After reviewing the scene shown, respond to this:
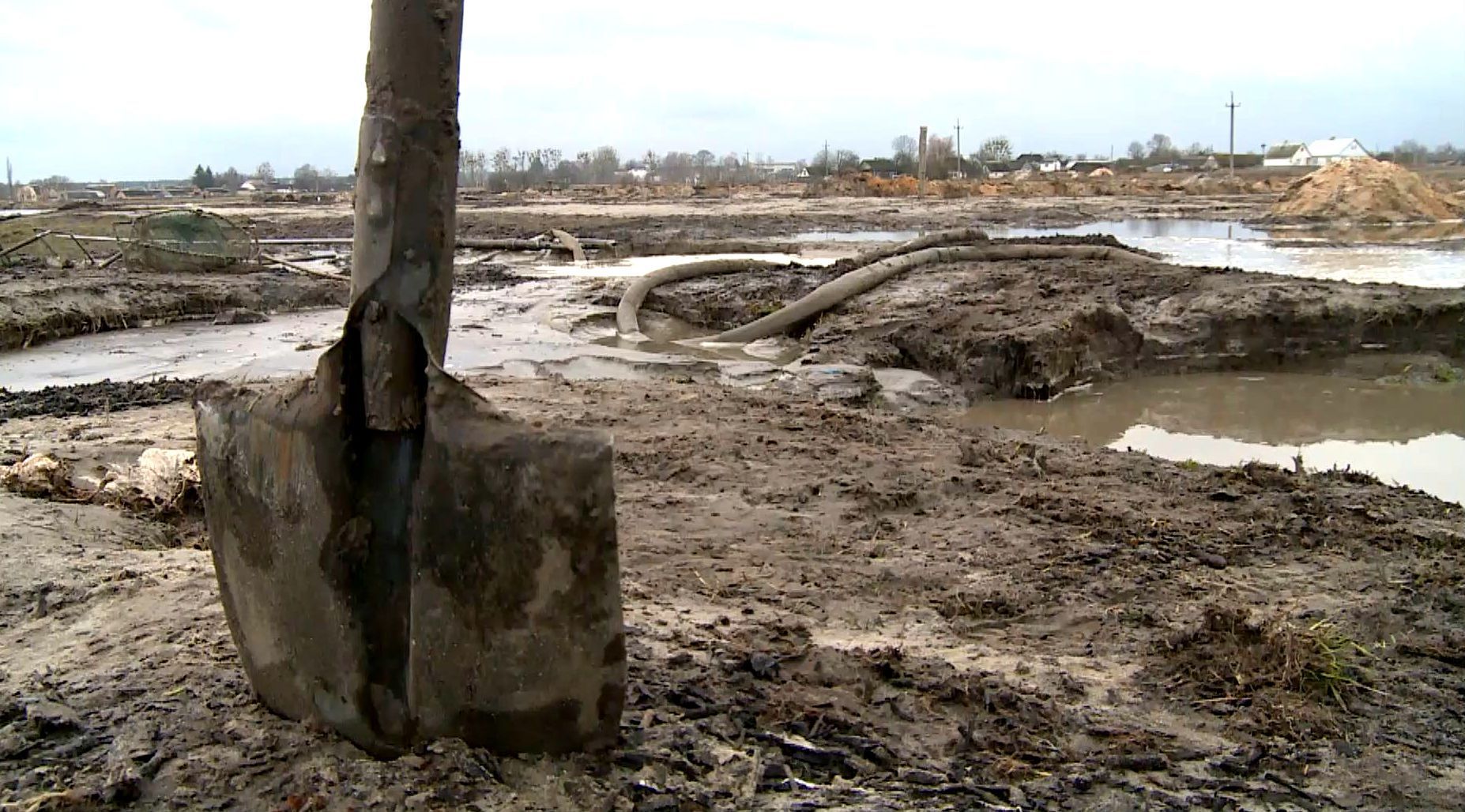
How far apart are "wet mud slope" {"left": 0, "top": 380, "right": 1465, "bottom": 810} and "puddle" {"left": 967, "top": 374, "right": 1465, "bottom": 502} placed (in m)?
1.99

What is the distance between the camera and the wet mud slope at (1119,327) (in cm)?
898

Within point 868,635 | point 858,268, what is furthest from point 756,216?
point 868,635

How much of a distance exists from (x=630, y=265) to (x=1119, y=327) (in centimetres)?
1016

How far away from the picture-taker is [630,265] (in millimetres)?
18203

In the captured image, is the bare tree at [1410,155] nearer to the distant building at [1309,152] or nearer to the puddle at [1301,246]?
the distant building at [1309,152]

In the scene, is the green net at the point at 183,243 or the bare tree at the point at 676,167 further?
the bare tree at the point at 676,167

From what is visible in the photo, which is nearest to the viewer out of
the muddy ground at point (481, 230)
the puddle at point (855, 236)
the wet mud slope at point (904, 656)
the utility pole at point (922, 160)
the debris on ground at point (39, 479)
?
the wet mud slope at point (904, 656)

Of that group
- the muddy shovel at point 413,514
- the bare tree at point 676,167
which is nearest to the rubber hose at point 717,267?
the muddy shovel at point 413,514

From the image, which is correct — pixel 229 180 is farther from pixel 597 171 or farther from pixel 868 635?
pixel 868 635

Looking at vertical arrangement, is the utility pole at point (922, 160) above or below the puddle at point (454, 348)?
above

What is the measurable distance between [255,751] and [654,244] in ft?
60.9

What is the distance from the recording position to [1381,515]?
4.79 m

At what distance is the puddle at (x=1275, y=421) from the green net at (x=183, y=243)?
456 inches

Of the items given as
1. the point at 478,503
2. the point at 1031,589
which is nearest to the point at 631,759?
the point at 478,503
